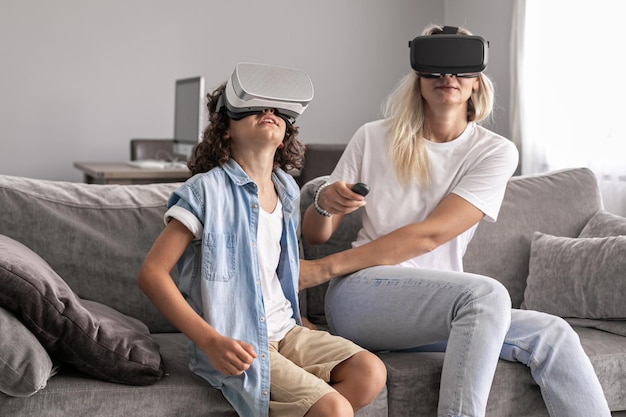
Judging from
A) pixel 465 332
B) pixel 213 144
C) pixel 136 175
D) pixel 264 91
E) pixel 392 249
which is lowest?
pixel 136 175

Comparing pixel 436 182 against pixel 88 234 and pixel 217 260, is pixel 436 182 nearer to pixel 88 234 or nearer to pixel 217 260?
pixel 217 260

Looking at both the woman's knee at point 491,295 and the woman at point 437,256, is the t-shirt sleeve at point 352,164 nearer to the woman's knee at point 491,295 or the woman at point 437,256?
the woman at point 437,256

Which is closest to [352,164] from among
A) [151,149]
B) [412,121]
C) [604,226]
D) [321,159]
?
[412,121]

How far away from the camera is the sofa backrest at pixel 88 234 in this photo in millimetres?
1989

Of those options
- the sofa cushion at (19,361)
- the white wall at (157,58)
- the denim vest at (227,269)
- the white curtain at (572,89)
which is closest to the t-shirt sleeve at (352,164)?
the denim vest at (227,269)

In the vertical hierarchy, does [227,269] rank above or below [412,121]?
below

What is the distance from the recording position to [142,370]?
1632 mm

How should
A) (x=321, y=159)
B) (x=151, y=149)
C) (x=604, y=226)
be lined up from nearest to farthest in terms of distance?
(x=604, y=226), (x=321, y=159), (x=151, y=149)

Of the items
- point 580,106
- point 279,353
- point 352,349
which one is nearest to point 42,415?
→ point 279,353

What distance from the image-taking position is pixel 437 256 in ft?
6.78

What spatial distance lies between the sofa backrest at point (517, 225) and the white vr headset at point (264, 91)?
57 centimetres

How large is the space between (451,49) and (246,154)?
601 mm

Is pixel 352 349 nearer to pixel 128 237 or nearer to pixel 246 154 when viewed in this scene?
pixel 246 154

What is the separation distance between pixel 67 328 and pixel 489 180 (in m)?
1.07
